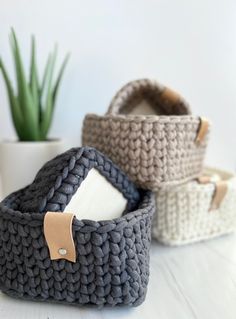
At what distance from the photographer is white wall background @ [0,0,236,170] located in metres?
0.68

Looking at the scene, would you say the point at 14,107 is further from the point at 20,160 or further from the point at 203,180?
the point at 203,180

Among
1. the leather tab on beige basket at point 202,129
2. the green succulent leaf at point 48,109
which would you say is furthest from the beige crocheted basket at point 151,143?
the green succulent leaf at point 48,109

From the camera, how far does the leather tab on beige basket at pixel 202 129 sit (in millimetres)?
517

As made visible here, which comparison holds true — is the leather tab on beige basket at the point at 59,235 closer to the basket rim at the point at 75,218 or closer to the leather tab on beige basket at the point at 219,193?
the basket rim at the point at 75,218

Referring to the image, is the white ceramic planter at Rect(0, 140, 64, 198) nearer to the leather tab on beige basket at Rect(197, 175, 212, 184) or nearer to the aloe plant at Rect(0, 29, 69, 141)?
the aloe plant at Rect(0, 29, 69, 141)

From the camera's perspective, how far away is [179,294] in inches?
16.0

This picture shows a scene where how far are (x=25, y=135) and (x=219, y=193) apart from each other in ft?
1.14

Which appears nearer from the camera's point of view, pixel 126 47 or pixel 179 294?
pixel 179 294

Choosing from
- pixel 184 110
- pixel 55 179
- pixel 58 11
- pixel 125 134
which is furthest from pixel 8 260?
pixel 58 11

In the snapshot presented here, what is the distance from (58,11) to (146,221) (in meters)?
0.47

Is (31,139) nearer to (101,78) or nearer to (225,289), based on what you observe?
(101,78)

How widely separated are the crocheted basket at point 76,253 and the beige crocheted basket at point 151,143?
0.31 feet

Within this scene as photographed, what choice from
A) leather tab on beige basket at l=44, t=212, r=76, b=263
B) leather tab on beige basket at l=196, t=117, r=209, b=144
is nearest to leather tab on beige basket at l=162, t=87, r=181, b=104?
leather tab on beige basket at l=196, t=117, r=209, b=144

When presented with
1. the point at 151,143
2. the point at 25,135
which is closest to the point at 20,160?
the point at 25,135
